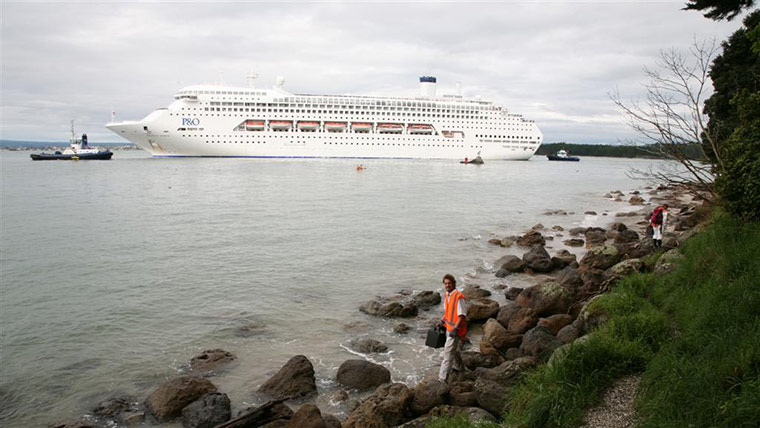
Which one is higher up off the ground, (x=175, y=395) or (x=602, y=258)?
(x=602, y=258)

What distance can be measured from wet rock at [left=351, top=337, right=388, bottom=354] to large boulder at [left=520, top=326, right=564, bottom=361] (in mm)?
2151

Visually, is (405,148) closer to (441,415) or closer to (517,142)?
(517,142)

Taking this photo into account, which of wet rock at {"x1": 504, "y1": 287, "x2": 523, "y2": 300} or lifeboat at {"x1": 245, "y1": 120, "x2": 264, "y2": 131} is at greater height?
lifeboat at {"x1": 245, "y1": 120, "x2": 264, "y2": 131}

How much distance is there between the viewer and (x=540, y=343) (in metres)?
6.88

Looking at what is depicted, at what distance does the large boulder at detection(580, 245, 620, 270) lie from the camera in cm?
1169

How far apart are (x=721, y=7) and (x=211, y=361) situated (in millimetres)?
9832

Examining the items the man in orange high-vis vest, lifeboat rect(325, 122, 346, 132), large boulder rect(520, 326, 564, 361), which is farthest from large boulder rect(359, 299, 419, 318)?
lifeboat rect(325, 122, 346, 132)

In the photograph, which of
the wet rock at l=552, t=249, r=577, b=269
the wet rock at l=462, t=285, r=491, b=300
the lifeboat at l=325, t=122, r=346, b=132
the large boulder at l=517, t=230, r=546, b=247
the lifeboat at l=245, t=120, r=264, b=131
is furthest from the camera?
the lifeboat at l=325, t=122, r=346, b=132

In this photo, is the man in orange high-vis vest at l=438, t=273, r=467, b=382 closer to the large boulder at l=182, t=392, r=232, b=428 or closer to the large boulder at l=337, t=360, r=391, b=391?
→ the large boulder at l=337, t=360, r=391, b=391

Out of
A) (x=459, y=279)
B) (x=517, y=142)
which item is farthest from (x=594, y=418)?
(x=517, y=142)

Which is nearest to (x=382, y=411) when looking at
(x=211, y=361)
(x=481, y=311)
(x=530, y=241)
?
(x=211, y=361)

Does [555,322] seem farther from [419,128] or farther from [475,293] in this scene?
[419,128]

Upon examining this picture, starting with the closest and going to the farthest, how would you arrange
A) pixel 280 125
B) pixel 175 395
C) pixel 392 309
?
pixel 175 395, pixel 392 309, pixel 280 125

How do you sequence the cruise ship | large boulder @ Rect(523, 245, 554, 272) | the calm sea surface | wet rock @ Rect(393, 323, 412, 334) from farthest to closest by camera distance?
the cruise ship < large boulder @ Rect(523, 245, 554, 272) < wet rock @ Rect(393, 323, 412, 334) < the calm sea surface
